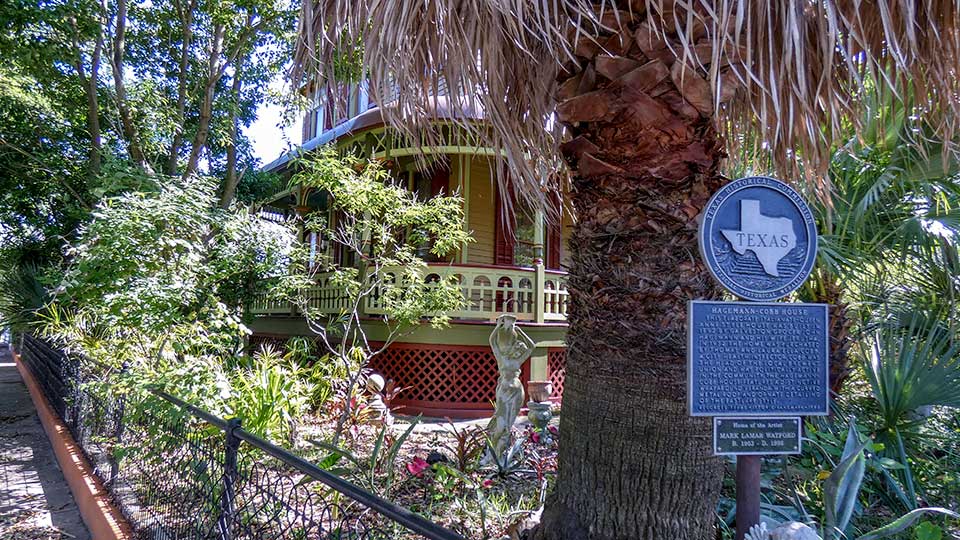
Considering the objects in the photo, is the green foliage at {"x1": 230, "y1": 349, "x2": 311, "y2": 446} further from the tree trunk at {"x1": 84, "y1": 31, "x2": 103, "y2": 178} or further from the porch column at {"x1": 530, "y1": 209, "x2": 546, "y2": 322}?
the tree trunk at {"x1": 84, "y1": 31, "x2": 103, "y2": 178}

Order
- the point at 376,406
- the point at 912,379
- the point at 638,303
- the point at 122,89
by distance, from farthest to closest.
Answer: the point at 122,89, the point at 376,406, the point at 912,379, the point at 638,303

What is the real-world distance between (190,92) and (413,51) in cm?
1178

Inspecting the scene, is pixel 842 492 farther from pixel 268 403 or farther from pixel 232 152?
pixel 232 152

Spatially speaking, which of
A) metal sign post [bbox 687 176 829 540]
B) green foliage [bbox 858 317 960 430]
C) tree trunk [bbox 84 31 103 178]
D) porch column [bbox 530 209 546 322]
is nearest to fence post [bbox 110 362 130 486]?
metal sign post [bbox 687 176 829 540]

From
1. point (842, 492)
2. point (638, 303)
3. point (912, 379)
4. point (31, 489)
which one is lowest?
point (31, 489)

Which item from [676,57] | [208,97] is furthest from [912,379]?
[208,97]

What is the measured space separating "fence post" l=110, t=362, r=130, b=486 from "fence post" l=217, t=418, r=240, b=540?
6.90 ft

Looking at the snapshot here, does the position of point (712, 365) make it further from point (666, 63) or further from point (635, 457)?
point (666, 63)

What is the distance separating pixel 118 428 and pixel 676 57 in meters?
5.45

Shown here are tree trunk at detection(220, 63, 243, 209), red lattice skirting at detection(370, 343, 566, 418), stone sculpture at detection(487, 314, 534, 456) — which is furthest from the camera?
tree trunk at detection(220, 63, 243, 209)

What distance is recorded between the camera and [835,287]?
5.36 m

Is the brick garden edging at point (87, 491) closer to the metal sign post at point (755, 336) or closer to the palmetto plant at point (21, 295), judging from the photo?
the metal sign post at point (755, 336)

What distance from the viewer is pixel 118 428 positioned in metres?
5.20

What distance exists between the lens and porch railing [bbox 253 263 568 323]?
977 centimetres
